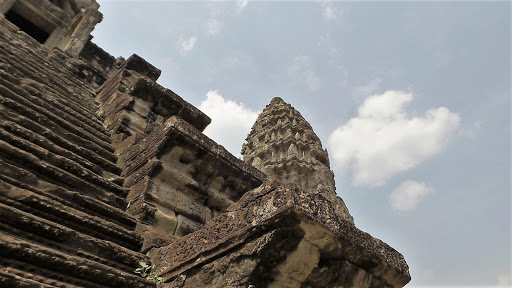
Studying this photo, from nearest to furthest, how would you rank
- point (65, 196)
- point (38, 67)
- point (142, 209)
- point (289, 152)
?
point (65, 196), point (142, 209), point (38, 67), point (289, 152)

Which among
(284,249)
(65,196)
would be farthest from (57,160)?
(284,249)

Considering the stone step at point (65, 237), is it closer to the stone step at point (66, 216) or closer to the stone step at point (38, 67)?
the stone step at point (66, 216)

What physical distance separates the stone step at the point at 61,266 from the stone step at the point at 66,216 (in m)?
0.33

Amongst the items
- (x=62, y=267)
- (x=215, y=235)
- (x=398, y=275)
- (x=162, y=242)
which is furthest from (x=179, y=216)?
(x=398, y=275)

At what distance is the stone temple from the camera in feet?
7.00

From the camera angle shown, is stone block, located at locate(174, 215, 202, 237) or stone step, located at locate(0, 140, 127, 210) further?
stone block, located at locate(174, 215, 202, 237)

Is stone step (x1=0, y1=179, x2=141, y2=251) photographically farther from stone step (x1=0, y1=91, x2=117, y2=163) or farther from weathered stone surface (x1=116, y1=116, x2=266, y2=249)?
stone step (x1=0, y1=91, x2=117, y2=163)

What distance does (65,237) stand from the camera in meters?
2.33

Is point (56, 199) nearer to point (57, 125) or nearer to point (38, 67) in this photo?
point (57, 125)

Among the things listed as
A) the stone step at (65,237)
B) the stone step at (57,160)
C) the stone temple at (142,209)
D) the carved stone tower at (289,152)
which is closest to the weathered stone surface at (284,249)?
the stone temple at (142,209)

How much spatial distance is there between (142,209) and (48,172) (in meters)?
0.79

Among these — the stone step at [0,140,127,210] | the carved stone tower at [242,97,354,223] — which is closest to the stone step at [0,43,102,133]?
the stone step at [0,140,127,210]

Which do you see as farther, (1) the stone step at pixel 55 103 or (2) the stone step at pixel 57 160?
(1) the stone step at pixel 55 103

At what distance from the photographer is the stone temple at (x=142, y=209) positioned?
2133mm
